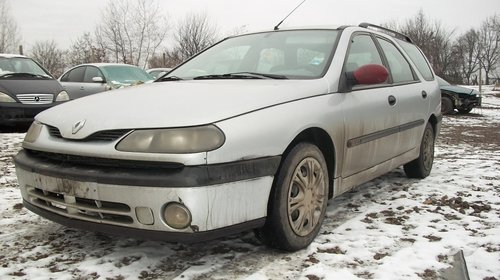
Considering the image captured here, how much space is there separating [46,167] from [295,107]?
1435mm

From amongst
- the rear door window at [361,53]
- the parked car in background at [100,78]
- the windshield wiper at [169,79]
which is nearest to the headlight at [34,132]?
the windshield wiper at [169,79]

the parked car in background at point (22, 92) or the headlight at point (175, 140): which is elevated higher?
the parked car in background at point (22, 92)

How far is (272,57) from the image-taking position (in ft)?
11.7

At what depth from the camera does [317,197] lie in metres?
3.04

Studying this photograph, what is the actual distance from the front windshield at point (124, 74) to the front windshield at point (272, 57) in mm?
6301

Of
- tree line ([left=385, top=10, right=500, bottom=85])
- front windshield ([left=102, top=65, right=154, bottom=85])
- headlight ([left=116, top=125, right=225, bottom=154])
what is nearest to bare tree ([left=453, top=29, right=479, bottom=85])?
tree line ([left=385, top=10, right=500, bottom=85])

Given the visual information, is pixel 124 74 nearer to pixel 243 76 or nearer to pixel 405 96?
pixel 405 96

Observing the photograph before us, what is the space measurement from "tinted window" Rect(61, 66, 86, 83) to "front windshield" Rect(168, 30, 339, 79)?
7.36 metres

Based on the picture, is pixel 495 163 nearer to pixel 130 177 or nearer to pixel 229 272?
pixel 229 272

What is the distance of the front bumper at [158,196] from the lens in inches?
90.5

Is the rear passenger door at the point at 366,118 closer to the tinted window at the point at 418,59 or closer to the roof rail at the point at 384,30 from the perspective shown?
the roof rail at the point at 384,30

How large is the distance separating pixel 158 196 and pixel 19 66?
7.71 m

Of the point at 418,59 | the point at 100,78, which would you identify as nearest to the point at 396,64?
the point at 418,59

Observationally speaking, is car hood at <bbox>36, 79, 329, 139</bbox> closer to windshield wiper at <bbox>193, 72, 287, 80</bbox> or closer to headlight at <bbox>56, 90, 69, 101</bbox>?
windshield wiper at <bbox>193, 72, 287, 80</bbox>
